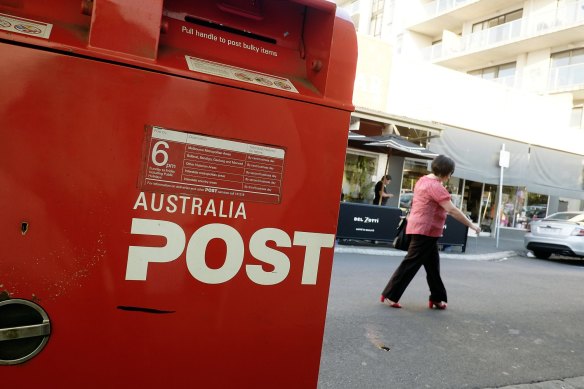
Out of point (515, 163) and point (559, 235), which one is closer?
point (559, 235)

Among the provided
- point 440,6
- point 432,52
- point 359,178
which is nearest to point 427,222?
point 359,178

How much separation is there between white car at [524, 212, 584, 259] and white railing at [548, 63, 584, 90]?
1174 centimetres

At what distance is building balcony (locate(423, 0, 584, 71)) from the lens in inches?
794

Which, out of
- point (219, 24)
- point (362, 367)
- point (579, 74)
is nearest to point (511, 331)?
point (362, 367)

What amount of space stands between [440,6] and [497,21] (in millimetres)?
3215

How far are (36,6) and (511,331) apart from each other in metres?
5.03

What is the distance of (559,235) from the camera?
1112 centimetres

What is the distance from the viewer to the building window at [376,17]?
2839 centimetres

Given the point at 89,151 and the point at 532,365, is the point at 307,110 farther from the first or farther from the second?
the point at 532,365

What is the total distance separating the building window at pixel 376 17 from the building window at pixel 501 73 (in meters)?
7.14

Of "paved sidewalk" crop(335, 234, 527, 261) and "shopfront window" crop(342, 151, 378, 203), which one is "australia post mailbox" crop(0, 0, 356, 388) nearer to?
"paved sidewalk" crop(335, 234, 527, 261)

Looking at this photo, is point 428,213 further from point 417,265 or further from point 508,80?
point 508,80

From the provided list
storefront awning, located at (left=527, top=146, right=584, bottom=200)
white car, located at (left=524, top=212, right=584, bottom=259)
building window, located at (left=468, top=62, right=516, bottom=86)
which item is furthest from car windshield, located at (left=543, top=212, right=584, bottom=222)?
building window, located at (left=468, top=62, right=516, bottom=86)

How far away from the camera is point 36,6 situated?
1371 mm
